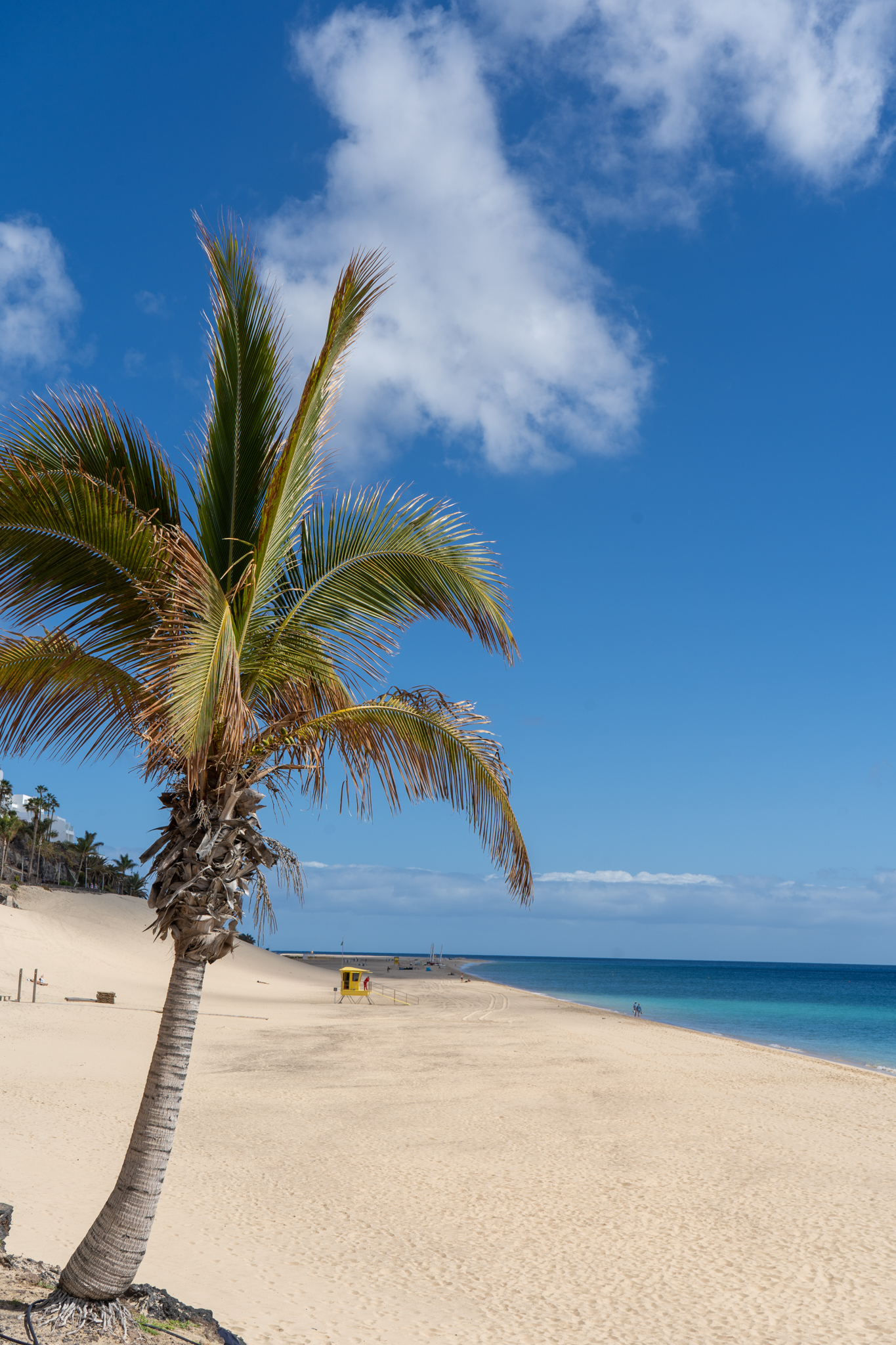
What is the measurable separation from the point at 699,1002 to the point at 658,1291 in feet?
222

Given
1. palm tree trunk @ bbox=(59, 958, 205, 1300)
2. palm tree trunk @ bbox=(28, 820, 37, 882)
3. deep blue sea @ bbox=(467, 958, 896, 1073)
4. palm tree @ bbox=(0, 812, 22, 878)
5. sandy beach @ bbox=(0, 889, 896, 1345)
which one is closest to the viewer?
palm tree trunk @ bbox=(59, 958, 205, 1300)

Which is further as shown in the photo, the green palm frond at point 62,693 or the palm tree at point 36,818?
the palm tree at point 36,818

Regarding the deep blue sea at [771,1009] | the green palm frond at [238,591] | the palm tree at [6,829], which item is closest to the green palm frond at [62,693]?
the green palm frond at [238,591]

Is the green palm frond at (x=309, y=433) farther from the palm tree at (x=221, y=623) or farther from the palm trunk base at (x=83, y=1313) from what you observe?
the palm trunk base at (x=83, y=1313)

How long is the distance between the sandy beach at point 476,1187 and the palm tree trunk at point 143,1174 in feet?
6.93

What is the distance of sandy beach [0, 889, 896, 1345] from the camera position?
7660 mm

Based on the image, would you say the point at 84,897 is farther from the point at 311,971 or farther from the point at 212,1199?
the point at 212,1199

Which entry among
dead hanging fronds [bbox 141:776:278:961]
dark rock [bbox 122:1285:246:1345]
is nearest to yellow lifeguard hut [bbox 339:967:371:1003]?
dark rock [bbox 122:1285:246:1345]

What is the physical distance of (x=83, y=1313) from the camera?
4969 mm

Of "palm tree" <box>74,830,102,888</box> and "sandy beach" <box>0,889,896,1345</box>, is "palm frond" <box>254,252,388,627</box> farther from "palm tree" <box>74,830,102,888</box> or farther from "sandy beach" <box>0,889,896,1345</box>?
"palm tree" <box>74,830,102,888</box>

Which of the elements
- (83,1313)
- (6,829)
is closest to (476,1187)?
(83,1313)

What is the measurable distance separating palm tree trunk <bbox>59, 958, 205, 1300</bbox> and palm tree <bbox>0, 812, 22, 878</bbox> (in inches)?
2432

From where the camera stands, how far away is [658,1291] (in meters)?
8.26

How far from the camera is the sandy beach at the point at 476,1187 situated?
25.1 feet
